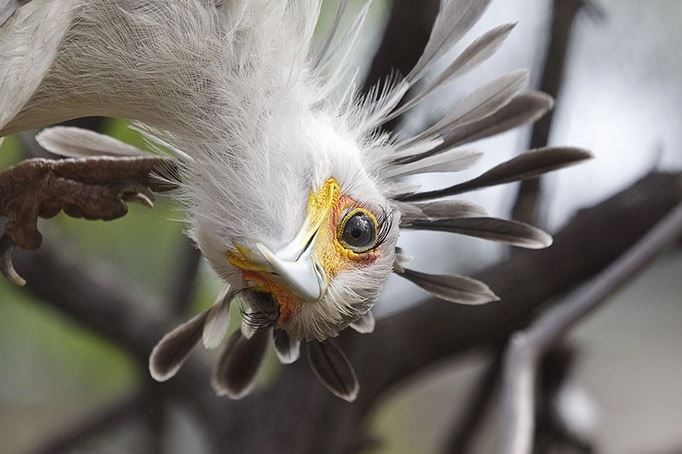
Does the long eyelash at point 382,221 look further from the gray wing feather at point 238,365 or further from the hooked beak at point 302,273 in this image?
the gray wing feather at point 238,365

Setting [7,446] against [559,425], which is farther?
[7,446]

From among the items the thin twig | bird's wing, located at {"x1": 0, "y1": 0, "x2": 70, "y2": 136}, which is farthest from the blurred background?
bird's wing, located at {"x1": 0, "y1": 0, "x2": 70, "y2": 136}

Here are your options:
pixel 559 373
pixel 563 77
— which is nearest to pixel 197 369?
pixel 559 373

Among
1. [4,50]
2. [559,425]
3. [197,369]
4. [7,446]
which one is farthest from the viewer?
[7,446]

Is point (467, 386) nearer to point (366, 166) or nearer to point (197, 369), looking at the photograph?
point (197, 369)

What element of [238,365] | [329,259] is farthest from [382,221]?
[238,365]

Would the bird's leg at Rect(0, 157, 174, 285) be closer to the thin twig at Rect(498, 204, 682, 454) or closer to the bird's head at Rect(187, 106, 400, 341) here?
the bird's head at Rect(187, 106, 400, 341)

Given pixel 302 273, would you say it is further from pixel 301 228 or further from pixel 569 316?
pixel 569 316
